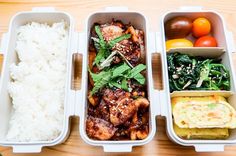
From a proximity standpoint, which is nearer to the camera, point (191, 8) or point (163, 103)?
point (163, 103)

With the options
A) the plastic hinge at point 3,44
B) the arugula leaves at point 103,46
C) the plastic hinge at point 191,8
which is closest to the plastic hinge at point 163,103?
the arugula leaves at point 103,46

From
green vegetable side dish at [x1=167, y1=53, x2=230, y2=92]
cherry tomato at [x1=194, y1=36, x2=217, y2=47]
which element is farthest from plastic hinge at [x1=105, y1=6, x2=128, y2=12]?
cherry tomato at [x1=194, y1=36, x2=217, y2=47]

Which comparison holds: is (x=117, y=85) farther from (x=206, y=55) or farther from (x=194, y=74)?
(x=206, y=55)

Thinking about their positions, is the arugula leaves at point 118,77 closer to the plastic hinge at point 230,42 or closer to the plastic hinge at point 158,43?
the plastic hinge at point 158,43

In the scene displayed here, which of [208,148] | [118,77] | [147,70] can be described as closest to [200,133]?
[208,148]

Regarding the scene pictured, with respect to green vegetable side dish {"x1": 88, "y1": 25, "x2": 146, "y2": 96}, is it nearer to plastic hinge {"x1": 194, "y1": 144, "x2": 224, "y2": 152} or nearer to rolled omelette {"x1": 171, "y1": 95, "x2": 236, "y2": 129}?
rolled omelette {"x1": 171, "y1": 95, "x2": 236, "y2": 129}

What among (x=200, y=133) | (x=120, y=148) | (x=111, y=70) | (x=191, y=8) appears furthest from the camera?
(x=191, y=8)

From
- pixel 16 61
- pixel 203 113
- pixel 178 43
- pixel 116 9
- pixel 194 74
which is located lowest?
pixel 203 113
